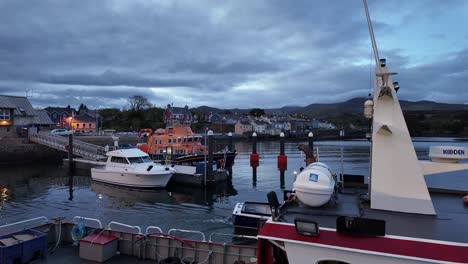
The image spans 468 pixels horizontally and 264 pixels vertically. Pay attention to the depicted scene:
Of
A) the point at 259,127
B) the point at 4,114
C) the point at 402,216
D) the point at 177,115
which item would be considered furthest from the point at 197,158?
the point at 259,127

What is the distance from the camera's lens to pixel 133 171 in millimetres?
24547

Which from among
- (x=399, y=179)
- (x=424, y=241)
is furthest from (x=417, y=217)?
(x=424, y=241)

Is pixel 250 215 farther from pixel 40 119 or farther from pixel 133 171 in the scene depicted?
pixel 40 119

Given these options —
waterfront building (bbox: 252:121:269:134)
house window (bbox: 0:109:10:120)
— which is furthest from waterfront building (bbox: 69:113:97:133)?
waterfront building (bbox: 252:121:269:134)

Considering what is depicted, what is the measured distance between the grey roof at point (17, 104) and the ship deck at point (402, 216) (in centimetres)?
5003

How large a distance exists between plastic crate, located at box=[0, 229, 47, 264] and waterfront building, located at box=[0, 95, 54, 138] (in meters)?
41.2

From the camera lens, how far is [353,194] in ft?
27.5

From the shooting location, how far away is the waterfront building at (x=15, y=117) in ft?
147

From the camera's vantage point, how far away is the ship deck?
5.50m

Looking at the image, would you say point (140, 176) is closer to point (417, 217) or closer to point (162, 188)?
point (162, 188)

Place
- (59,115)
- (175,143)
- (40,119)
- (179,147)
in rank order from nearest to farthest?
(179,147), (175,143), (40,119), (59,115)

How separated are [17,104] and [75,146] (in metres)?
18.1

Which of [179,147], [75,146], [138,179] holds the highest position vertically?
[179,147]

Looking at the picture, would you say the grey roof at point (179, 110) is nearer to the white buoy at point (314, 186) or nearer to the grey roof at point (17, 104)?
the grey roof at point (17, 104)
